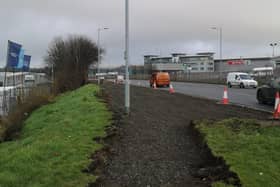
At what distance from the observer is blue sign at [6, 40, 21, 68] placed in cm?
1723

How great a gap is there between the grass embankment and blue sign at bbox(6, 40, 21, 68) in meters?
10.5

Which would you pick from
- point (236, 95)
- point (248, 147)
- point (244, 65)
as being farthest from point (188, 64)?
point (248, 147)

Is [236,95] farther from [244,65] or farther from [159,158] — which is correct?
[244,65]

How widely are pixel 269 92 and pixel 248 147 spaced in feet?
45.4

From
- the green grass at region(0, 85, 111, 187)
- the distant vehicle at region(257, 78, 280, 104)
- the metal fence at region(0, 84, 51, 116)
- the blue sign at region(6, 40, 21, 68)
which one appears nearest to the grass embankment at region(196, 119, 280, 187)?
the green grass at region(0, 85, 111, 187)

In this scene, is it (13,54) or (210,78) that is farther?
(210,78)

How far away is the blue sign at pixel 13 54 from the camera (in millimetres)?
17234

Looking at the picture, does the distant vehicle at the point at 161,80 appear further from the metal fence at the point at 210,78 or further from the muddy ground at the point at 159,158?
the muddy ground at the point at 159,158

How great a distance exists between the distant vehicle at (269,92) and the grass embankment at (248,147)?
406 inches

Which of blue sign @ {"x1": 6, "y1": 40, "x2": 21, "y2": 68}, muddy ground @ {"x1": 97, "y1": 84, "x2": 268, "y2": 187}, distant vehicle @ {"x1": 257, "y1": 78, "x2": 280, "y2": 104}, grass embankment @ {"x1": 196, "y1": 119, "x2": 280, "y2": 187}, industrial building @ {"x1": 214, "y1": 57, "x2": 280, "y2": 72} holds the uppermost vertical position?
industrial building @ {"x1": 214, "y1": 57, "x2": 280, "y2": 72}

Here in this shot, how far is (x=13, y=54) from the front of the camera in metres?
17.8

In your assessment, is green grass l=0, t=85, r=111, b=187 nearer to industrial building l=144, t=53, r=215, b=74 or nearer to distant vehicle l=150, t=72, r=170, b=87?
distant vehicle l=150, t=72, r=170, b=87

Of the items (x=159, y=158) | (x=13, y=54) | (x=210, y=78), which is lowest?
(x=159, y=158)

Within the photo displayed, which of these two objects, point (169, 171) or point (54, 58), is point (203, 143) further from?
point (54, 58)
